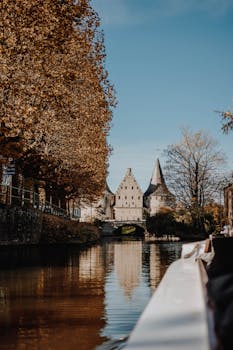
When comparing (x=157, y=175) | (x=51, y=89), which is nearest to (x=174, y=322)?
(x=51, y=89)

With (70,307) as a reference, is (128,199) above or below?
above

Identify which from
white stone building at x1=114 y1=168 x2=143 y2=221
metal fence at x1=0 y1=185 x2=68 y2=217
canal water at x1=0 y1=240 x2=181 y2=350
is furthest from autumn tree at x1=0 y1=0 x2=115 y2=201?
white stone building at x1=114 y1=168 x2=143 y2=221

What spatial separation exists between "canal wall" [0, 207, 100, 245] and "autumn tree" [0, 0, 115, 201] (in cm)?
236

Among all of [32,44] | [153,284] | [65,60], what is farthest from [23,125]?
[153,284]

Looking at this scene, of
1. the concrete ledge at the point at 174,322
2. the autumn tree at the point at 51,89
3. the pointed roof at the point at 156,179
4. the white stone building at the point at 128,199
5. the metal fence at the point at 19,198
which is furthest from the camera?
the pointed roof at the point at 156,179

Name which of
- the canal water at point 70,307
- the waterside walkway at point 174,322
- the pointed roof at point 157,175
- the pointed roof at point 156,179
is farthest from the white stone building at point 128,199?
the waterside walkway at point 174,322

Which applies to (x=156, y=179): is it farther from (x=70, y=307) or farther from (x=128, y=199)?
(x=70, y=307)

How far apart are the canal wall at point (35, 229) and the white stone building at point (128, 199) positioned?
343ft

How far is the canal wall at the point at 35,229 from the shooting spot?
826 inches

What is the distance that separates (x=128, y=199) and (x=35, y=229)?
4525 inches

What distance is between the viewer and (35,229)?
25953mm

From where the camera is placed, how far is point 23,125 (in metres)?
18.2

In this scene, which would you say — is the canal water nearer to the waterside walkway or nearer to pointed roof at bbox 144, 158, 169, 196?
the waterside walkway

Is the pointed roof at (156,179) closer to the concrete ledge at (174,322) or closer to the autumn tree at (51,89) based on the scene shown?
the autumn tree at (51,89)
